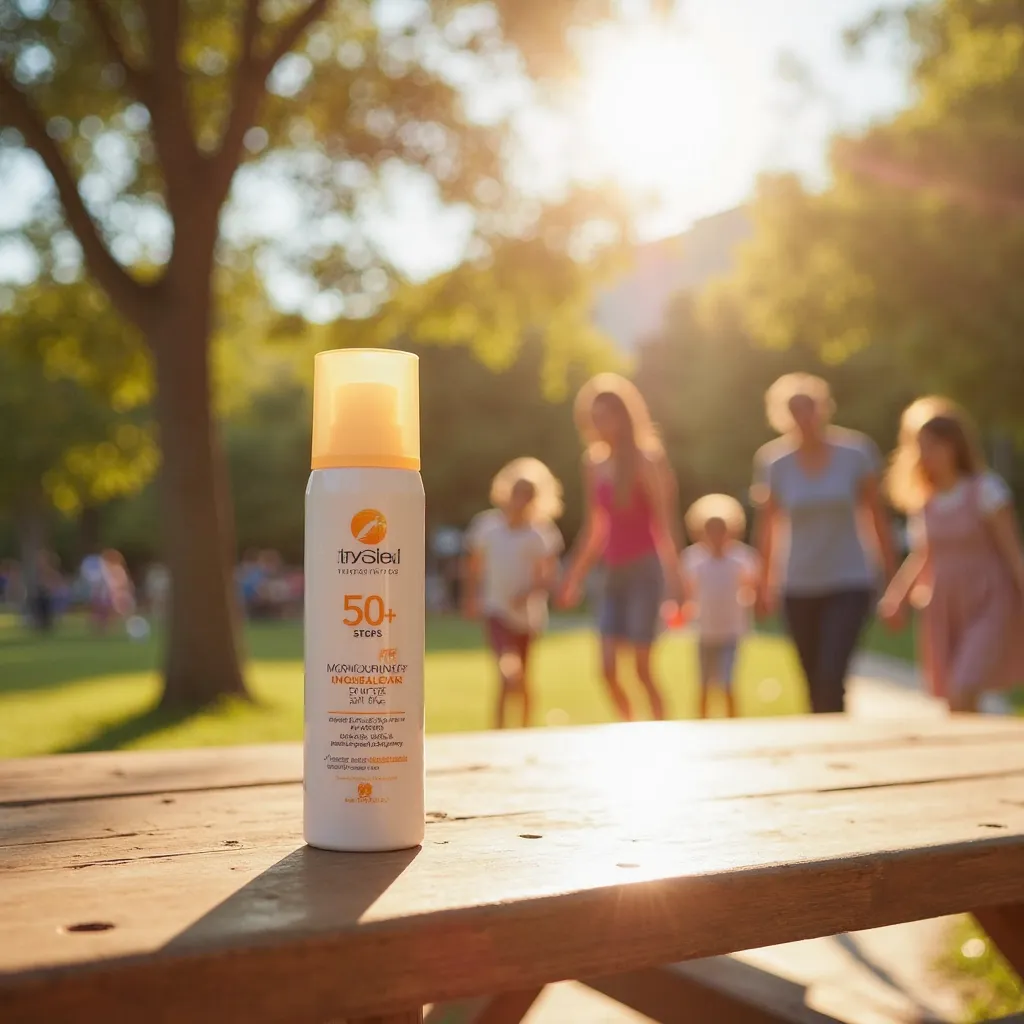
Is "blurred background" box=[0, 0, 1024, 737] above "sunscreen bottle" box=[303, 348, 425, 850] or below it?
above

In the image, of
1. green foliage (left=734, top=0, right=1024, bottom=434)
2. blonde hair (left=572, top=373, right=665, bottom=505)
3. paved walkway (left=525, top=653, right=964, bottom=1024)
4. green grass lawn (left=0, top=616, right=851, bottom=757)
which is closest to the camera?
paved walkway (left=525, top=653, right=964, bottom=1024)

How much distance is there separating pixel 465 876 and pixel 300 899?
0.19 meters

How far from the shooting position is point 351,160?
1401 centimetres

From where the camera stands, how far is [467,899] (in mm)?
1241

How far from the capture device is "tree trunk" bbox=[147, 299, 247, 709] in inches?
439

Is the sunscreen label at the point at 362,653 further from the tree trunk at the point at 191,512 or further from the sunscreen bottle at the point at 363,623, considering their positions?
the tree trunk at the point at 191,512

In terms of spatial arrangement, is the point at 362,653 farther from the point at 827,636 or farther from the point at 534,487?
the point at 534,487

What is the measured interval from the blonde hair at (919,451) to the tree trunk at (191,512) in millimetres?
6246

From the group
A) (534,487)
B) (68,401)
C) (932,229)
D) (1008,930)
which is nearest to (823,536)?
(534,487)

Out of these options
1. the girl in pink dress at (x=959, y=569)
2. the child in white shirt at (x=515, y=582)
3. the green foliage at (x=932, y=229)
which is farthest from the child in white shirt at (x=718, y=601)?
the green foliage at (x=932, y=229)

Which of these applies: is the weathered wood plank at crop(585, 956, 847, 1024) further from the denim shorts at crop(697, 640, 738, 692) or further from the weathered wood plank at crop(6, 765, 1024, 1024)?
the denim shorts at crop(697, 640, 738, 692)

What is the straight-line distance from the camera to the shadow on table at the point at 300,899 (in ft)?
3.64

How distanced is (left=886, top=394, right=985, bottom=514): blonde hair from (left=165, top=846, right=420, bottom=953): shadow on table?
5.56m

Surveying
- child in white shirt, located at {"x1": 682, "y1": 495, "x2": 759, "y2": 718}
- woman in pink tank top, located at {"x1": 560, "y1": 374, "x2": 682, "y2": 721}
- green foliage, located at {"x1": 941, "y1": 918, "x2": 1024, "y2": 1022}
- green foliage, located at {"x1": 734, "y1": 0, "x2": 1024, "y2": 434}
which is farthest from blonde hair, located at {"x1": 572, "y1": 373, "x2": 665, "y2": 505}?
green foliage, located at {"x1": 734, "y1": 0, "x2": 1024, "y2": 434}
